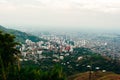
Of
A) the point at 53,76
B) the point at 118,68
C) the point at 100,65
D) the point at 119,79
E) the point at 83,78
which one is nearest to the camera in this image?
the point at 53,76

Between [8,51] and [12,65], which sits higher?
[8,51]

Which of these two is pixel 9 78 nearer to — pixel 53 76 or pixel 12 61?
pixel 12 61

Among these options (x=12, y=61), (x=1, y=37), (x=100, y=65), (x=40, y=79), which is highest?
(x=1, y=37)

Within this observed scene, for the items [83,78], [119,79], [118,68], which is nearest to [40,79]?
[119,79]

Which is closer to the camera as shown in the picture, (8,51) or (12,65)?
(8,51)

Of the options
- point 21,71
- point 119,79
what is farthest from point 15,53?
Answer: point 119,79

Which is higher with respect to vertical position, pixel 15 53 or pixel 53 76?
pixel 15 53

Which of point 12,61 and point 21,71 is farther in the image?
point 21,71

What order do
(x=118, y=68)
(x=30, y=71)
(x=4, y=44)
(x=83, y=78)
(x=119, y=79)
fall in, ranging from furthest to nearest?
(x=118, y=68) < (x=83, y=78) < (x=119, y=79) < (x=30, y=71) < (x=4, y=44)

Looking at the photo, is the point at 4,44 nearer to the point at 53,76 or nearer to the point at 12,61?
the point at 12,61
